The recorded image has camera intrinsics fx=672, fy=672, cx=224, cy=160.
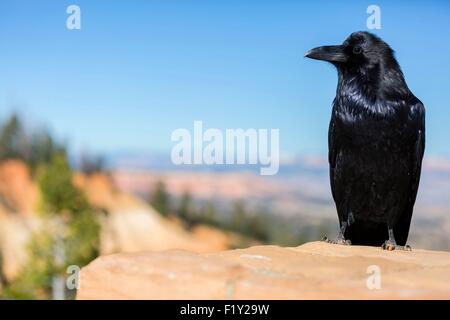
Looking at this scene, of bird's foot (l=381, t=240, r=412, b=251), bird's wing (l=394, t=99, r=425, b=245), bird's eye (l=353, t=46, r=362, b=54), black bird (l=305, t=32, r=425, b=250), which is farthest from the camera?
bird's eye (l=353, t=46, r=362, b=54)

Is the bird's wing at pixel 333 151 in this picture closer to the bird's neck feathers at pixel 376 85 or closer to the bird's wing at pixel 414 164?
the bird's neck feathers at pixel 376 85

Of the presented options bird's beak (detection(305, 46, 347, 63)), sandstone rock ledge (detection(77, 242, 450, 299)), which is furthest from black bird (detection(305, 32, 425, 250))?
sandstone rock ledge (detection(77, 242, 450, 299))

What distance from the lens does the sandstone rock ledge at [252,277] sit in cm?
492

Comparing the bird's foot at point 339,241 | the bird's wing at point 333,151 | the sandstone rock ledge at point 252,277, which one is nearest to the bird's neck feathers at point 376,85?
the bird's wing at point 333,151

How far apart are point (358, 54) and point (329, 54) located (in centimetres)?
34

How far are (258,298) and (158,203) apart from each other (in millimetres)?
53964

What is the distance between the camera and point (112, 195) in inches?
2371

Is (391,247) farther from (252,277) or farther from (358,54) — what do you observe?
(252,277)

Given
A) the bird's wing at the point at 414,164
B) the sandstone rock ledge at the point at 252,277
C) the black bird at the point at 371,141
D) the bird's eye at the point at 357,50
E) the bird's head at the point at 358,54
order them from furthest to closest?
the bird's eye at the point at 357,50 < the bird's head at the point at 358,54 < the bird's wing at the point at 414,164 < the black bird at the point at 371,141 < the sandstone rock ledge at the point at 252,277

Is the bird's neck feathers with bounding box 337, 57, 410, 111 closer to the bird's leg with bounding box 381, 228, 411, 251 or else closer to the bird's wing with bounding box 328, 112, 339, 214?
the bird's wing with bounding box 328, 112, 339, 214

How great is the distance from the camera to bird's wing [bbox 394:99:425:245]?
7586 millimetres

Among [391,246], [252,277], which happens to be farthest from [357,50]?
[252,277]

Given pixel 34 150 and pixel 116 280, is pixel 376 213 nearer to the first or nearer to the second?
pixel 116 280
